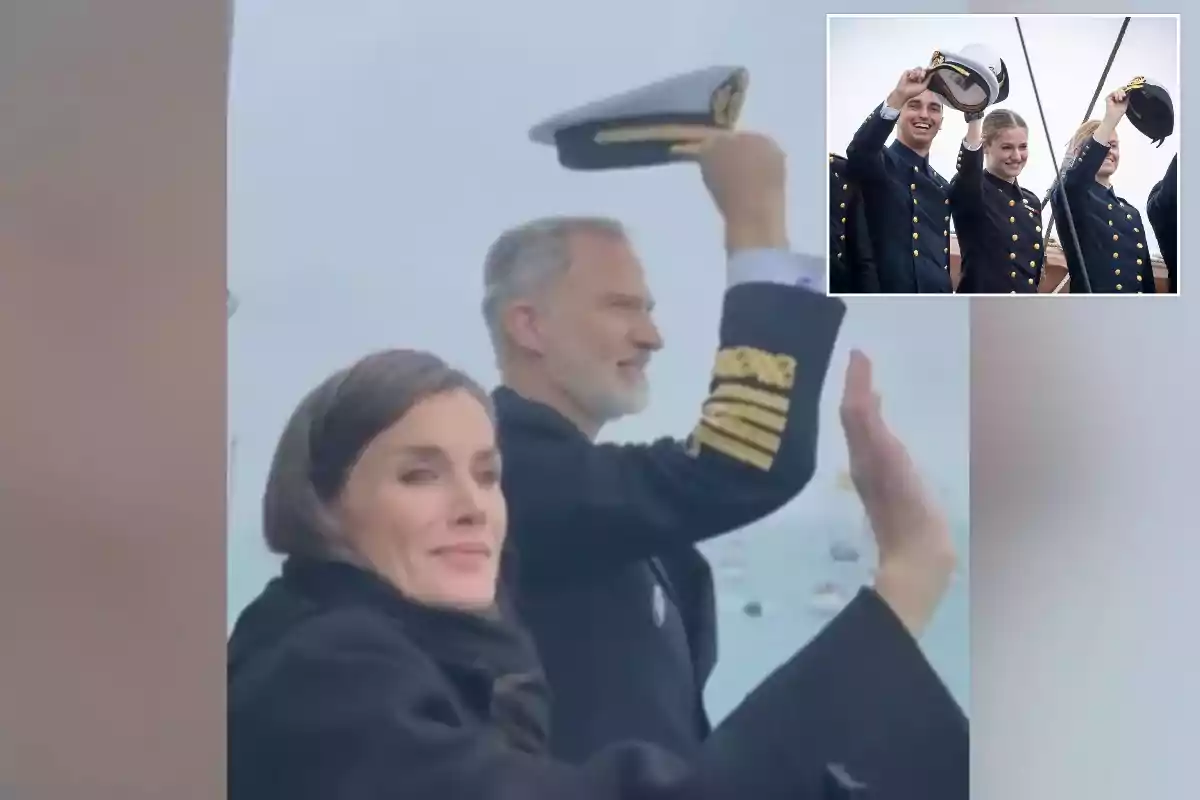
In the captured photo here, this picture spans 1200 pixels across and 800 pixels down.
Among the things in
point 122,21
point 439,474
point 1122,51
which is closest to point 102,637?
point 439,474

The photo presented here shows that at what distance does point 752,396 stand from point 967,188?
0.27 m

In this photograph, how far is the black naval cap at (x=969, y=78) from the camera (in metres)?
0.83

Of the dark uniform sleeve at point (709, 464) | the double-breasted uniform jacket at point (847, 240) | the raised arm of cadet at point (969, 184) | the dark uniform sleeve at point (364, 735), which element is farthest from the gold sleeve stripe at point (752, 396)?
the dark uniform sleeve at point (364, 735)

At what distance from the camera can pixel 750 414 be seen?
823 millimetres

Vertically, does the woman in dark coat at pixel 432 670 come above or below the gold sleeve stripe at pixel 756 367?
below

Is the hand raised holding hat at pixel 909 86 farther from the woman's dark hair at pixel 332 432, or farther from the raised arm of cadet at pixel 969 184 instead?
the woman's dark hair at pixel 332 432

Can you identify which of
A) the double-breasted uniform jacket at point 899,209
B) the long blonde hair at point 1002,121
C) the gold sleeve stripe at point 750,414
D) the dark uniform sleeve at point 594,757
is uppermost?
the long blonde hair at point 1002,121

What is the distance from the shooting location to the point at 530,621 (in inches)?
31.7

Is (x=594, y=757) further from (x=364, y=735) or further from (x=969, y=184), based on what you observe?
(x=969, y=184)

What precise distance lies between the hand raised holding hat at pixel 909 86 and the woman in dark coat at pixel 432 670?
1.45 ft

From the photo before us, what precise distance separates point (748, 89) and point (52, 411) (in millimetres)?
657

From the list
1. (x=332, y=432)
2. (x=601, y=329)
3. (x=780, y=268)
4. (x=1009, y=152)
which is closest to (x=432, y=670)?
(x=332, y=432)

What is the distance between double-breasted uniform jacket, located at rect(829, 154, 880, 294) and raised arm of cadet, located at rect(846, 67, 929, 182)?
2 centimetres

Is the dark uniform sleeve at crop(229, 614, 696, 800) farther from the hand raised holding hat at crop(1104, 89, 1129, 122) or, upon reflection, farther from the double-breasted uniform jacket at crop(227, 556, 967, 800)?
the hand raised holding hat at crop(1104, 89, 1129, 122)
